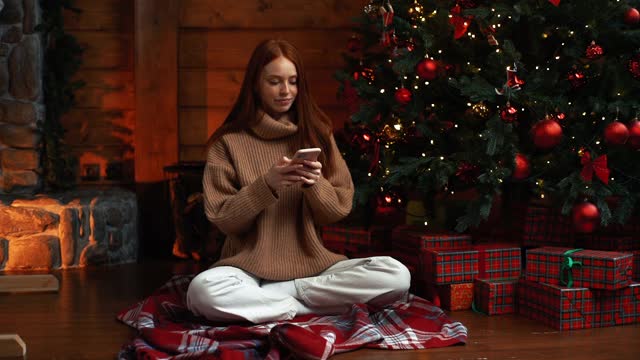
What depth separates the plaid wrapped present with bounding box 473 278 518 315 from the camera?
301 cm

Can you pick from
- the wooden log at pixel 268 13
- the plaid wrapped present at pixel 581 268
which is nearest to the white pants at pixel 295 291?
the plaid wrapped present at pixel 581 268

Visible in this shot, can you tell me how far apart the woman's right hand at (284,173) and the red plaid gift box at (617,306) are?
1128 millimetres

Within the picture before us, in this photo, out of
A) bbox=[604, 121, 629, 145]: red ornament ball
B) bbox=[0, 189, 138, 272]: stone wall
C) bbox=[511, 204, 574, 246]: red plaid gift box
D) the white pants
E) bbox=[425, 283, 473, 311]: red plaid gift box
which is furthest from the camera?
bbox=[0, 189, 138, 272]: stone wall

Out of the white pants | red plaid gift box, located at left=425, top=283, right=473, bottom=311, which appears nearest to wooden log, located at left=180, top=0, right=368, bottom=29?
red plaid gift box, located at left=425, top=283, right=473, bottom=311

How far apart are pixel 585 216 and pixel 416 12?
114 centimetres

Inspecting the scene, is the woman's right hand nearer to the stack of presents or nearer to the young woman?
the young woman

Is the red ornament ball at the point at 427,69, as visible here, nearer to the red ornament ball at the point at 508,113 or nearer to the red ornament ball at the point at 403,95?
the red ornament ball at the point at 403,95

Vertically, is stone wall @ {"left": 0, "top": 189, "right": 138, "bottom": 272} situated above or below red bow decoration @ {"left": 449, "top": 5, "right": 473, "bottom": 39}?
below

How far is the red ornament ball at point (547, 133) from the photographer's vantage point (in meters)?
3.02

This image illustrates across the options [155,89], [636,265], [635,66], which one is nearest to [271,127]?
[635,66]

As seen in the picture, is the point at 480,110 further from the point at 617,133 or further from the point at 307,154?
the point at 307,154

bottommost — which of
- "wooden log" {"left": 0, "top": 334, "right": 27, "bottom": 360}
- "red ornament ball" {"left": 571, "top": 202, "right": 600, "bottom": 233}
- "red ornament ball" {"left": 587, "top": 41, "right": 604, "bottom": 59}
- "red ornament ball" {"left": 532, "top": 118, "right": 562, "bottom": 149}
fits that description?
"wooden log" {"left": 0, "top": 334, "right": 27, "bottom": 360}

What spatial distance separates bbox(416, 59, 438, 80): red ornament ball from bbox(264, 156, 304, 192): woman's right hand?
0.91 m

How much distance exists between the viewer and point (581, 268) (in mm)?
2859
